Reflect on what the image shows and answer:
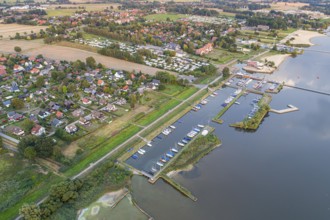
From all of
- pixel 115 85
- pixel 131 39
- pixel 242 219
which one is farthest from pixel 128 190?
pixel 131 39

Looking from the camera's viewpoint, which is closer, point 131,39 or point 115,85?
point 115,85

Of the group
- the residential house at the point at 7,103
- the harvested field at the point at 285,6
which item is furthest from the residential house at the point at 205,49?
the harvested field at the point at 285,6

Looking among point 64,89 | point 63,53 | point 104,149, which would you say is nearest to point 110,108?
point 104,149

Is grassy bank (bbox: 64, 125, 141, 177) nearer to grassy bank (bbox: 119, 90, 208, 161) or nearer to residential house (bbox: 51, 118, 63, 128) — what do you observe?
grassy bank (bbox: 119, 90, 208, 161)

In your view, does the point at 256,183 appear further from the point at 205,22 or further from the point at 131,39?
the point at 205,22

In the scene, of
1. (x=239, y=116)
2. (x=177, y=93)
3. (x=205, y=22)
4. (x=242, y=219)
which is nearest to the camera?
(x=242, y=219)

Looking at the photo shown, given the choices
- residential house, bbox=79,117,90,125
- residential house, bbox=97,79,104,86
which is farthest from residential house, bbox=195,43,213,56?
residential house, bbox=79,117,90,125
